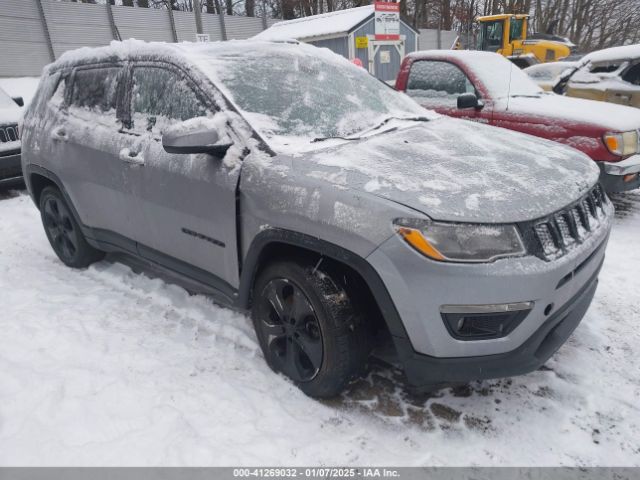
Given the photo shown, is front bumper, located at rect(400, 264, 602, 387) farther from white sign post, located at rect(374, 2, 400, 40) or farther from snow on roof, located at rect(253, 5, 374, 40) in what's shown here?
white sign post, located at rect(374, 2, 400, 40)

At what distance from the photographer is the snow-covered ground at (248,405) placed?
2.09 metres

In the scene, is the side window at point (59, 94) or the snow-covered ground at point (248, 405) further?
the side window at point (59, 94)

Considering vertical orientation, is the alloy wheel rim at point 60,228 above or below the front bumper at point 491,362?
below

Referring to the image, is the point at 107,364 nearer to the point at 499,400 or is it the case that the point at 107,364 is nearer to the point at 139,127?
the point at 139,127

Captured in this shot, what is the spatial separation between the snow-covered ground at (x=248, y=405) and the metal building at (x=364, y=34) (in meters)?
16.4

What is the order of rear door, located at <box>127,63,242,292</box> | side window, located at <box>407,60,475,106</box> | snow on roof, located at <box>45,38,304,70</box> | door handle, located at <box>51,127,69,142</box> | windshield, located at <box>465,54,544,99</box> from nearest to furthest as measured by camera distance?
rear door, located at <box>127,63,242,292</box> → snow on roof, located at <box>45,38,304,70</box> → door handle, located at <box>51,127,69,142</box> → windshield, located at <box>465,54,544,99</box> → side window, located at <box>407,60,475,106</box>

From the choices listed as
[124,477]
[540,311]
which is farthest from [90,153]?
[540,311]

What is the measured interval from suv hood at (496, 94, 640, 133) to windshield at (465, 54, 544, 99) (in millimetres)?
168

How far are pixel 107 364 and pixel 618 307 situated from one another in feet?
10.8

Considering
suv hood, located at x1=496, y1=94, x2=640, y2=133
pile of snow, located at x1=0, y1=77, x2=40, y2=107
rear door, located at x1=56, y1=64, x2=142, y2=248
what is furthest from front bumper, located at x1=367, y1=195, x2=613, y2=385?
pile of snow, located at x1=0, y1=77, x2=40, y2=107

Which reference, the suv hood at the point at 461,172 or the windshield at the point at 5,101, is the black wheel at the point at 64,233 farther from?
the windshield at the point at 5,101

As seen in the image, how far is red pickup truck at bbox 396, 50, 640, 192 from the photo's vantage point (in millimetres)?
4453

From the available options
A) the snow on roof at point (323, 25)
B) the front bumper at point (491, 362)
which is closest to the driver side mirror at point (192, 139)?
the front bumper at point (491, 362)

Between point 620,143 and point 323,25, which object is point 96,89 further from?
point 323,25
